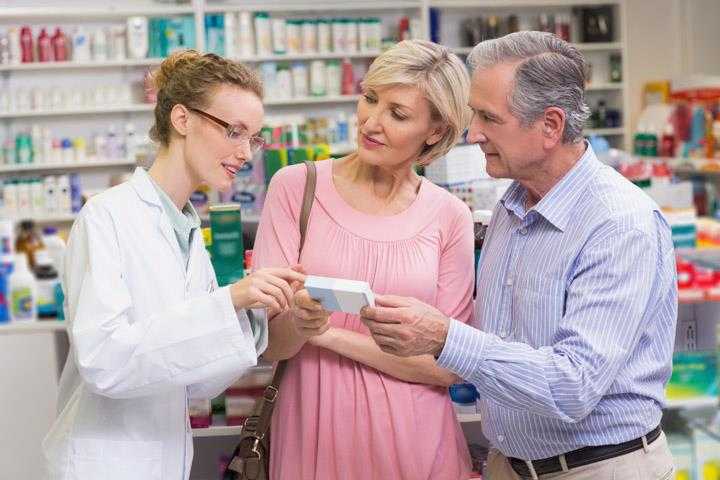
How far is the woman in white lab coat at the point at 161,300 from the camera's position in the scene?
181cm

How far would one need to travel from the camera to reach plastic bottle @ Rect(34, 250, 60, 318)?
3.69 metres

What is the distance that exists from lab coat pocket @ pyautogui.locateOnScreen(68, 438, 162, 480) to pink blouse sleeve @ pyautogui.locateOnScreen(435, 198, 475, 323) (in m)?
0.77

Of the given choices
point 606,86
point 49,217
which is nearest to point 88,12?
point 49,217

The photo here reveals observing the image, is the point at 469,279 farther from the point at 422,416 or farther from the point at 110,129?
the point at 110,129

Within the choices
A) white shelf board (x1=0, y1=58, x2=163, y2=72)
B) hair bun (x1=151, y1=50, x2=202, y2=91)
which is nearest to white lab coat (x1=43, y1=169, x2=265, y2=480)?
hair bun (x1=151, y1=50, x2=202, y2=91)

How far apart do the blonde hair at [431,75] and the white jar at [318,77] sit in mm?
5887

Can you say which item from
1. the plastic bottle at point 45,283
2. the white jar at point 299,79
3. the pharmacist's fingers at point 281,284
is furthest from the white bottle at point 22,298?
the white jar at point 299,79

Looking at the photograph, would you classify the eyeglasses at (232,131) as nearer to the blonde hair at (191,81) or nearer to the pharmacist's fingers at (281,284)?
the blonde hair at (191,81)

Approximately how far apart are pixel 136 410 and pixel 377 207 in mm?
754

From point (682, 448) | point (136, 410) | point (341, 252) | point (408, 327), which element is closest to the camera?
point (408, 327)

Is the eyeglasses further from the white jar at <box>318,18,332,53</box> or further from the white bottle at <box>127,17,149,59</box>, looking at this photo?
the white jar at <box>318,18,332,53</box>

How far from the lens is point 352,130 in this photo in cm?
829

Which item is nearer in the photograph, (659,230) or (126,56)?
(659,230)

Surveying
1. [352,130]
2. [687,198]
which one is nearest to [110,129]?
[352,130]
